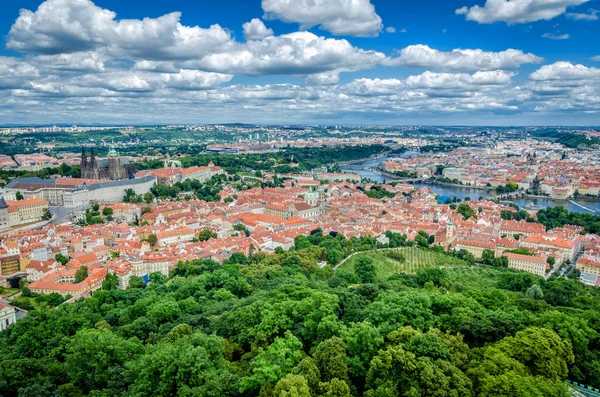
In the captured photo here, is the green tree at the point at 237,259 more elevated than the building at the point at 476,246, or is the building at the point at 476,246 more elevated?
the green tree at the point at 237,259

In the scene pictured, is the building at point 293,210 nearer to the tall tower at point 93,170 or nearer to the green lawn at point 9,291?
the tall tower at point 93,170

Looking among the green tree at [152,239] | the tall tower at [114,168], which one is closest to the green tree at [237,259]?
the green tree at [152,239]

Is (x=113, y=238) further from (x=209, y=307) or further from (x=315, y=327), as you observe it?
(x=315, y=327)

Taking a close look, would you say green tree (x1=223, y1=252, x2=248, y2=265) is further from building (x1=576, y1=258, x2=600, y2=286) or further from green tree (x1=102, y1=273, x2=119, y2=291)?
building (x1=576, y1=258, x2=600, y2=286)

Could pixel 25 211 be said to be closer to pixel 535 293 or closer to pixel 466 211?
pixel 535 293

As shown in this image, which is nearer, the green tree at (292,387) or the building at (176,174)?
the green tree at (292,387)

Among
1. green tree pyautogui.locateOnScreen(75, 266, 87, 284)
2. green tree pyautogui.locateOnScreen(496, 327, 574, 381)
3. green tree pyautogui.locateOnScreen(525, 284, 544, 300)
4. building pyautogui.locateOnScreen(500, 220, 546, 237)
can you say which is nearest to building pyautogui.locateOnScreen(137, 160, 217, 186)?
green tree pyautogui.locateOnScreen(75, 266, 87, 284)

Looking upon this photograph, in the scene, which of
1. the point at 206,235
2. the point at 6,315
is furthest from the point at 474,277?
the point at 6,315

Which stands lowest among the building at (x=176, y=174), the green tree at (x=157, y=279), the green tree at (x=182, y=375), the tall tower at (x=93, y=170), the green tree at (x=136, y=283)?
the green tree at (x=136, y=283)
